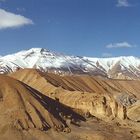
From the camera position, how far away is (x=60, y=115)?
73375 millimetres

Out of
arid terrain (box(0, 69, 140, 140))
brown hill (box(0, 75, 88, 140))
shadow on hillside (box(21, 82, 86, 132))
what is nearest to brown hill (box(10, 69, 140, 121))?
arid terrain (box(0, 69, 140, 140))

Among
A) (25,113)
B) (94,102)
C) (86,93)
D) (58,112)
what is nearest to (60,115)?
(58,112)

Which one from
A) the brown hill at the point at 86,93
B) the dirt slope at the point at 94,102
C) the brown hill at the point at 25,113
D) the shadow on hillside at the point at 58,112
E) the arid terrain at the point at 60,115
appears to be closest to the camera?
the brown hill at the point at 25,113

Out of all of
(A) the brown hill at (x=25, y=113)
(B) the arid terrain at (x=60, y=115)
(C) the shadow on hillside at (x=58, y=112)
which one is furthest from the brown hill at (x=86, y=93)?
(A) the brown hill at (x=25, y=113)

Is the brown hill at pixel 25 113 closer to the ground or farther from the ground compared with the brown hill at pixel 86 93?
closer to the ground

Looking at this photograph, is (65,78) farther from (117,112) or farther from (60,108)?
(60,108)

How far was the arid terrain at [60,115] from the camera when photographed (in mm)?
63656

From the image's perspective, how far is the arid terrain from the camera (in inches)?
2506

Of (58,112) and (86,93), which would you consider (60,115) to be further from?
(86,93)

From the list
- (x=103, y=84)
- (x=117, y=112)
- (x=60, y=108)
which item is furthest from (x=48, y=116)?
(x=103, y=84)

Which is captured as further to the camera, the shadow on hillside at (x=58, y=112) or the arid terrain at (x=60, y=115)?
the shadow on hillside at (x=58, y=112)

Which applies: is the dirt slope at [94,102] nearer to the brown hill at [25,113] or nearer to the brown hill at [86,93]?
the brown hill at [86,93]

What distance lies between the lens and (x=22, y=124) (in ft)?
210

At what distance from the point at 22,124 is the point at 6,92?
9817 mm
